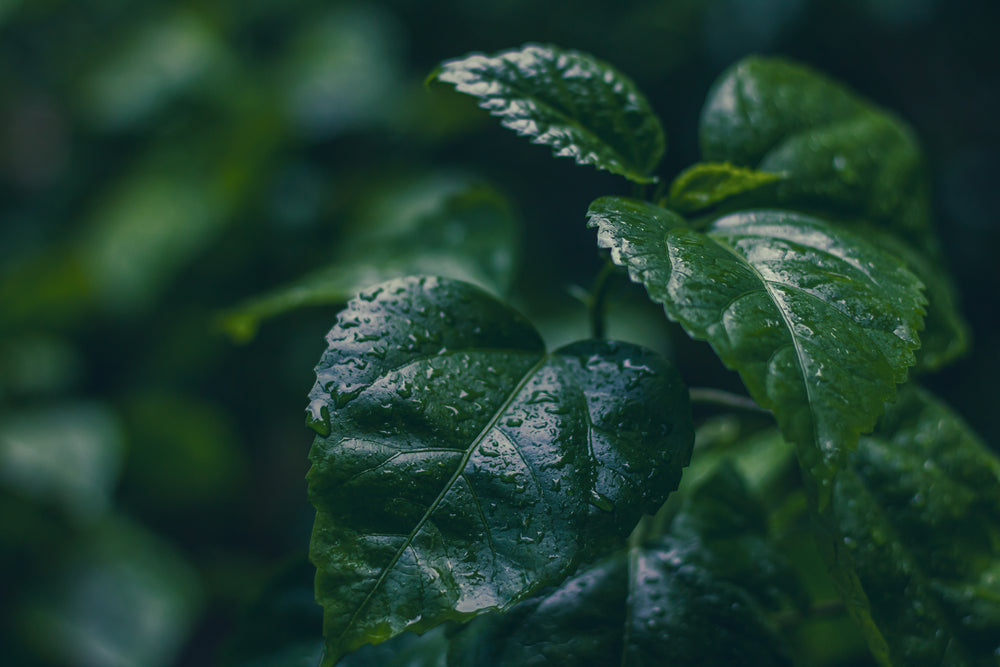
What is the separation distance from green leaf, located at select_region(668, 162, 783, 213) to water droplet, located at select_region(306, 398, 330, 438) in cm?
34

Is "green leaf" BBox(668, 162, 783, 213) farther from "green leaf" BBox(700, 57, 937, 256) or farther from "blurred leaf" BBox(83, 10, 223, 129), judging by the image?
"blurred leaf" BBox(83, 10, 223, 129)

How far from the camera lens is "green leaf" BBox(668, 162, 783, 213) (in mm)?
588

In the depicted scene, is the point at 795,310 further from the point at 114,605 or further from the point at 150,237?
the point at 150,237

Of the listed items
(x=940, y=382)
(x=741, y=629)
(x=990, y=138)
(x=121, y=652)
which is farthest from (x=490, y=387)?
(x=990, y=138)

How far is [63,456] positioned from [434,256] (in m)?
1.95

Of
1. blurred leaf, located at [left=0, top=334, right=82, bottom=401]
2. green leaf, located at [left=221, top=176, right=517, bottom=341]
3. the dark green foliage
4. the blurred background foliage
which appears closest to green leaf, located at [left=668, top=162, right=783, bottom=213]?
the dark green foliage

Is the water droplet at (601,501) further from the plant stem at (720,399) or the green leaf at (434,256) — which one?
the green leaf at (434,256)

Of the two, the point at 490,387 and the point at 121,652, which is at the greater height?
the point at 490,387

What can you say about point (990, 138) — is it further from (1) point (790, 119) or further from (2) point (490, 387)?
(2) point (490, 387)

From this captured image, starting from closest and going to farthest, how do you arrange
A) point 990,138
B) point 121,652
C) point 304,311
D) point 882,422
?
point 882,422
point 121,652
point 304,311
point 990,138

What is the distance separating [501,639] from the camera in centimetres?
53

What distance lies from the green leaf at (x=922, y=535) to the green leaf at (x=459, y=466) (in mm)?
153

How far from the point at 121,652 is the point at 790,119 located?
7.95ft

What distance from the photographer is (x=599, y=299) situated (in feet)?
2.07
